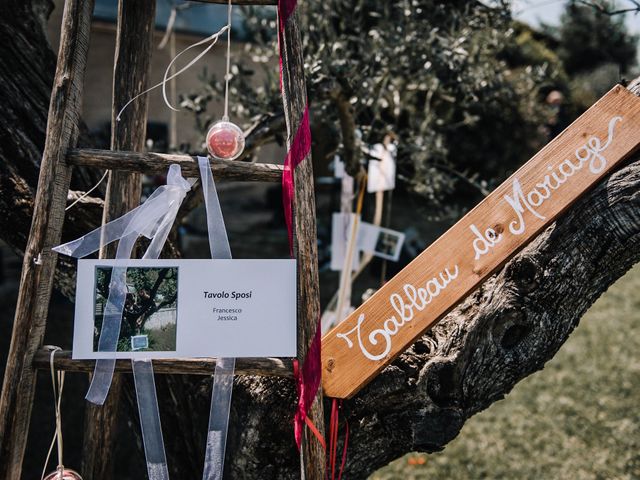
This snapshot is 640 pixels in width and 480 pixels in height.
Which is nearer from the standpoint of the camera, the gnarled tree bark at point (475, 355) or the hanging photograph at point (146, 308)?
the hanging photograph at point (146, 308)

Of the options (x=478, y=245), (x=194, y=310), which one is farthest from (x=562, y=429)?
(x=194, y=310)

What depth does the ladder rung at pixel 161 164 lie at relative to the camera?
168cm

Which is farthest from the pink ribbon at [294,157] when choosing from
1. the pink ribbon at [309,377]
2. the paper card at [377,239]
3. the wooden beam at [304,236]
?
the paper card at [377,239]

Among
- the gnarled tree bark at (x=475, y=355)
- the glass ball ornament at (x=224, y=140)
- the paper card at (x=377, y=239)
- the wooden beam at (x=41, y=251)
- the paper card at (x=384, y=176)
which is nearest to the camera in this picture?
the wooden beam at (x=41, y=251)

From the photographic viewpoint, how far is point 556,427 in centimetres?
426

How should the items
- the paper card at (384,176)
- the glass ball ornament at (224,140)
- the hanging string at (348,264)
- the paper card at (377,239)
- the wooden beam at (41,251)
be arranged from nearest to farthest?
the wooden beam at (41,251) < the glass ball ornament at (224,140) < the hanging string at (348,264) < the paper card at (384,176) < the paper card at (377,239)

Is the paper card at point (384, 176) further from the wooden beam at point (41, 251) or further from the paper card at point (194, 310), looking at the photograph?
the wooden beam at point (41, 251)

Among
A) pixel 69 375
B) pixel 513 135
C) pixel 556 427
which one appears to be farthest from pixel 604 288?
pixel 513 135

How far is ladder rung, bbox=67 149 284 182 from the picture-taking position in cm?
168

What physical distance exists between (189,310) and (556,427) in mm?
3413

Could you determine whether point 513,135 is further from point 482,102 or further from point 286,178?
point 286,178

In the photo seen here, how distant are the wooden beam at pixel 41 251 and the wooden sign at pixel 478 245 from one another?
2.72 feet

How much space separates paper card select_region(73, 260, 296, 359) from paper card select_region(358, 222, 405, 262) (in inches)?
83.0

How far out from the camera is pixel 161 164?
5.55 ft
